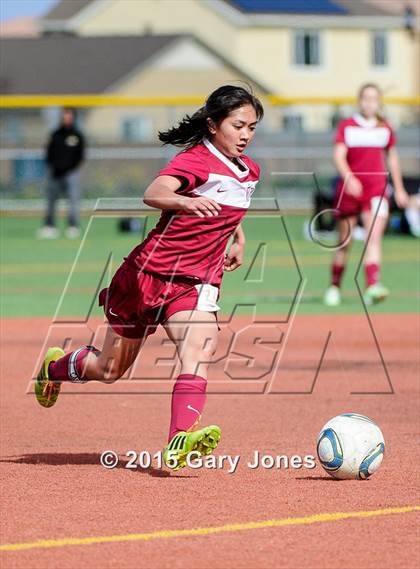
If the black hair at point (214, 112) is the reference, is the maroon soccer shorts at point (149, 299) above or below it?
below

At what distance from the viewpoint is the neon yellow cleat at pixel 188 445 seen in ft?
21.0

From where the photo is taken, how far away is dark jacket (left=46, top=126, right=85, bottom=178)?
2606cm

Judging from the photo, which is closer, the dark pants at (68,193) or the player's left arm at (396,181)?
the player's left arm at (396,181)

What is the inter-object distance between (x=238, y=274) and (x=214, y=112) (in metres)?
12.5

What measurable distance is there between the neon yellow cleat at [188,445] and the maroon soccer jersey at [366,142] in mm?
8840

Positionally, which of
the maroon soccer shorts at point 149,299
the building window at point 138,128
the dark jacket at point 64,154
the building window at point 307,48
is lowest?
the building window at point 138,128

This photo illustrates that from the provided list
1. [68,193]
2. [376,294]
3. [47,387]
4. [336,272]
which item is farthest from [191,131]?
[68,193]

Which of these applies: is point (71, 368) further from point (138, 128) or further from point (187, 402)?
point (138, 128)

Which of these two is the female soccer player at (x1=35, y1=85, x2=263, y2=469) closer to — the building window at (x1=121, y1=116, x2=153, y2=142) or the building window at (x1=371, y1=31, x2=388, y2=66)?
the building window at (x1=121, y1=116, x2=153, y2=142)

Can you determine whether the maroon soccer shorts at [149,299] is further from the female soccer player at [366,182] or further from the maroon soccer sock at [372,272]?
the maroon soccer sock at [372,272]

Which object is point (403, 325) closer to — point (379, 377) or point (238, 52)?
point (379, 377)

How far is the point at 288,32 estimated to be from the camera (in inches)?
2820

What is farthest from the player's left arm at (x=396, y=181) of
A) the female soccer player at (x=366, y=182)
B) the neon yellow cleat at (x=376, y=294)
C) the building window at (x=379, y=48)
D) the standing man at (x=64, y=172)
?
the building window at (x=379, y=48)

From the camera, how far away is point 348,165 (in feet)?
49.9
